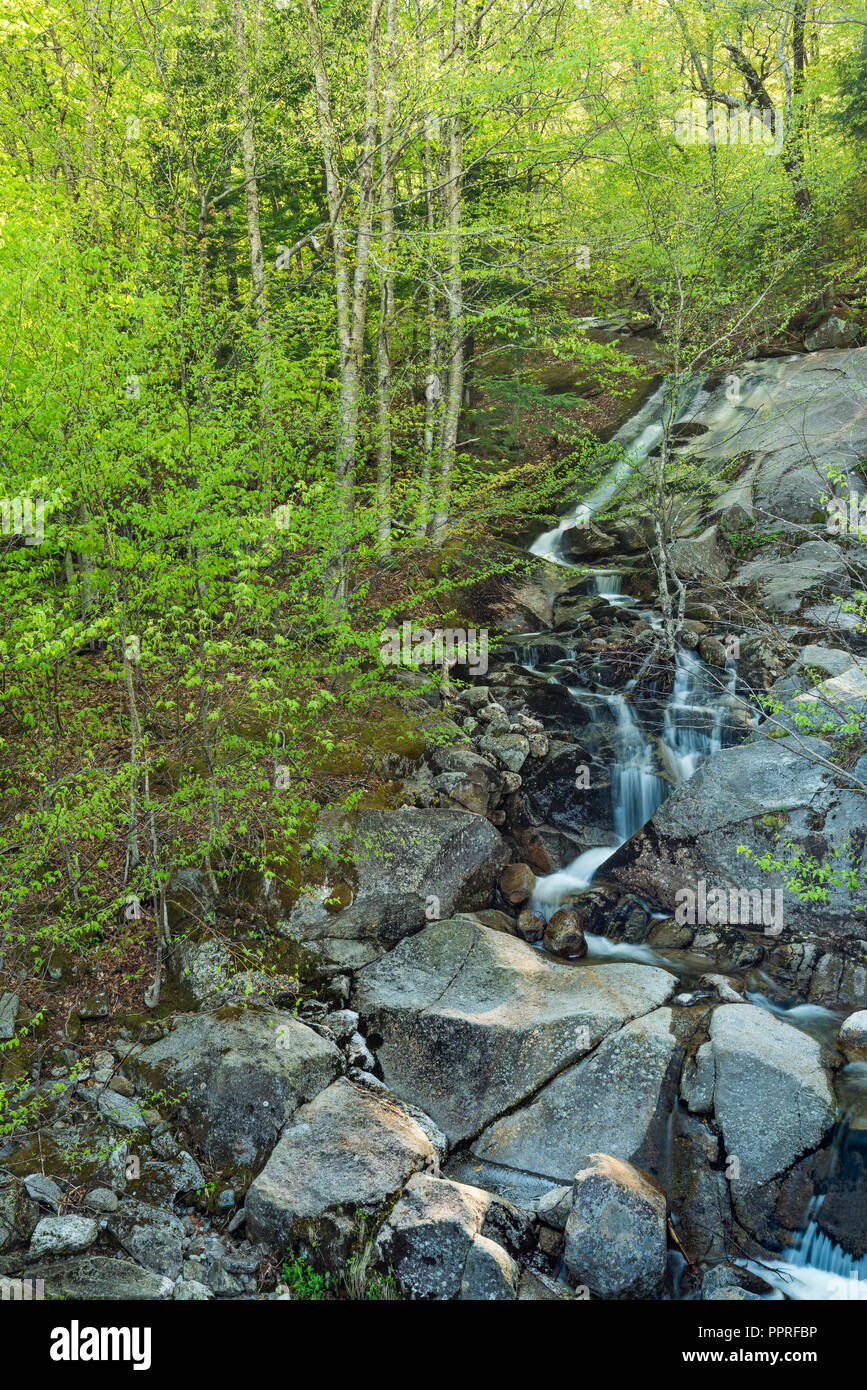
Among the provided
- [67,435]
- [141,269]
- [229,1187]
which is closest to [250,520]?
[67,435]

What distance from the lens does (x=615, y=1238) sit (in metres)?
5.18

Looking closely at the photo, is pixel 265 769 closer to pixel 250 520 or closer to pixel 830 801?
pixel 250 520

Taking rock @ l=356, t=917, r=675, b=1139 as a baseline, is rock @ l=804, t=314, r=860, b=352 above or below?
above

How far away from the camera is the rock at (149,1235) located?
206 inches

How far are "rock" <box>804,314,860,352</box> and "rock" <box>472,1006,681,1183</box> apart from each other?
55.5ft

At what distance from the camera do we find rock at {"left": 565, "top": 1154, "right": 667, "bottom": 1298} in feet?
16.9

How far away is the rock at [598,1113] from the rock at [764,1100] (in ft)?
1.37

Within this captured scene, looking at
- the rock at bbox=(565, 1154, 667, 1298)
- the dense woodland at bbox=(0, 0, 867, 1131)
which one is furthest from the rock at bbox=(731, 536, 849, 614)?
the rock at bbox=(565, 1154, 667, 1298)

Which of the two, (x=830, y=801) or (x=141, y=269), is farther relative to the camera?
(x=830, y=801)

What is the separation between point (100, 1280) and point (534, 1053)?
11.4ft

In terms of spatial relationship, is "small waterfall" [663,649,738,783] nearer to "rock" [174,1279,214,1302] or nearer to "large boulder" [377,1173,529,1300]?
"large boulder" [377,1173,529,1300]
